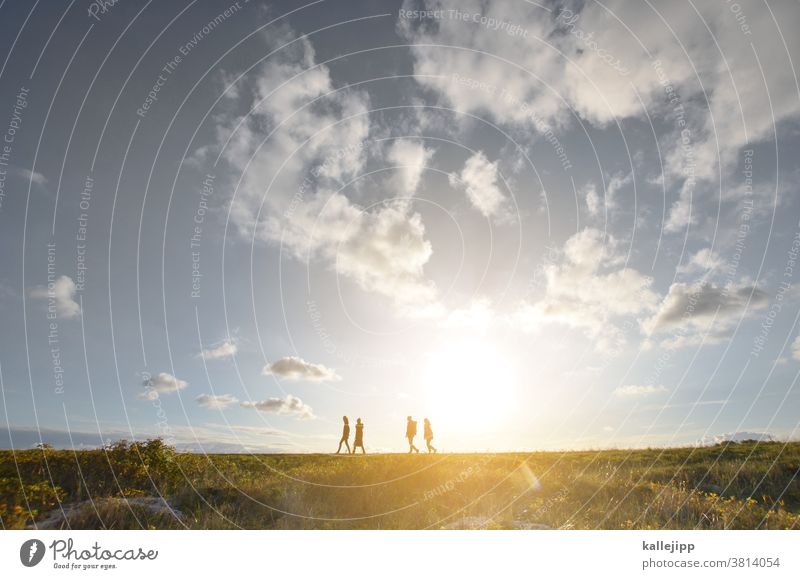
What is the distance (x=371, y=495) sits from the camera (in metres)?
15.3

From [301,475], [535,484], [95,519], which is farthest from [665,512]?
[95,519]

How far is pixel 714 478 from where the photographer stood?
676 inches

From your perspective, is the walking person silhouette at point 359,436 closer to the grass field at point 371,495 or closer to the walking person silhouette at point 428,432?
the walking person silhouette at point 428,432
